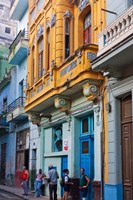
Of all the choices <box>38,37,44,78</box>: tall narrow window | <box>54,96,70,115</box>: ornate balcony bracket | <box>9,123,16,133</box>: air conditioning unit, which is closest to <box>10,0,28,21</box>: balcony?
<box>38,37,44,78</box>: tall narrow window

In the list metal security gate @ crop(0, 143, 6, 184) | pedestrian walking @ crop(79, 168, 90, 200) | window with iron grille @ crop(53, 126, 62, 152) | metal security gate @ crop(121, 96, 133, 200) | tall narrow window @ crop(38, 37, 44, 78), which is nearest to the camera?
metal security gate @ crop(121, 96, 133, 200)

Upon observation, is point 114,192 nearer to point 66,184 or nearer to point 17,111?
point 66,184

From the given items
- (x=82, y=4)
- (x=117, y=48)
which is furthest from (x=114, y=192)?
(x=82, y=4)

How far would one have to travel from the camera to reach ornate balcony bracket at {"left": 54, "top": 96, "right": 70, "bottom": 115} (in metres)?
15.1

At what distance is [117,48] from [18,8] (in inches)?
669

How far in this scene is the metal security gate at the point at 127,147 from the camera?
1069 cm

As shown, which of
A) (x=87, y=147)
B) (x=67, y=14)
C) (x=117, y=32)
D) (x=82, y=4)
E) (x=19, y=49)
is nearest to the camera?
(x=117, y=32)

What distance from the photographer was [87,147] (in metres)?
14.2

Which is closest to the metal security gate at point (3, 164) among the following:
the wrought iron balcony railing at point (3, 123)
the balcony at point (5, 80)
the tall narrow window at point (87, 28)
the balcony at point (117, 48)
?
the wrought iron balcony railing at point (3, 123)

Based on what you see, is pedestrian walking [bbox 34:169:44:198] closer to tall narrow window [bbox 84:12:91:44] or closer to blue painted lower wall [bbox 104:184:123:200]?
blue painted lower wall [bbox 104:184:123:200]

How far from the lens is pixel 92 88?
1253 cm

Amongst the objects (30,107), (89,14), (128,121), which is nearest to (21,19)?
(30,107)

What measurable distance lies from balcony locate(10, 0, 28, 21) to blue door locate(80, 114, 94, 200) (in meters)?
12.6

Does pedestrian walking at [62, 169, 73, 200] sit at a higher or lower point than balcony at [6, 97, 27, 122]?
lower
